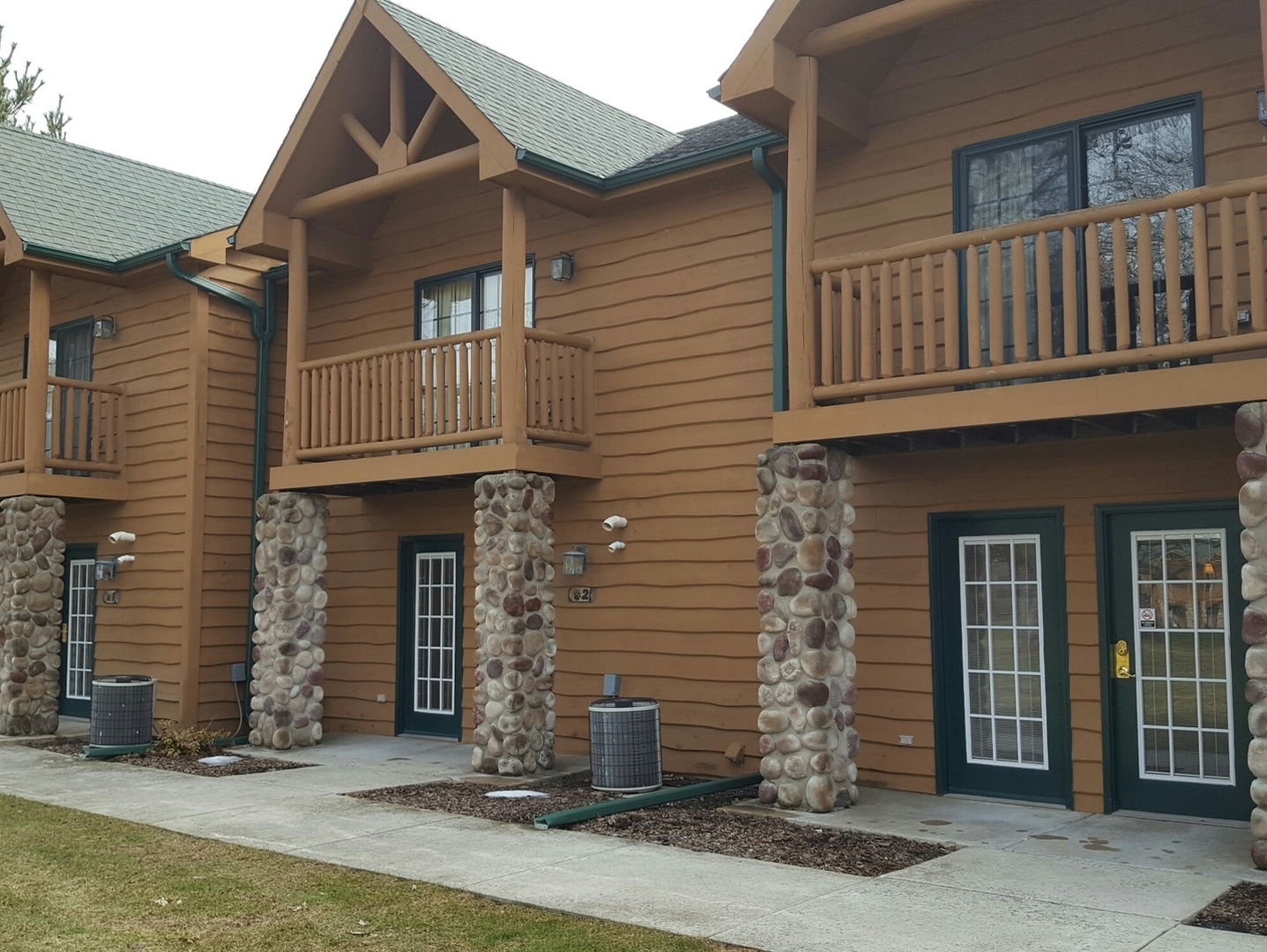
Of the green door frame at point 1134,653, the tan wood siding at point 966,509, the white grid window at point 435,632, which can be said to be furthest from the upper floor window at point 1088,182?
the white grid window at point 435,632

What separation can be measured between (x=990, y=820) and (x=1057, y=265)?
4.00 metres

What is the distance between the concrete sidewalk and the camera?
5422 millimetres

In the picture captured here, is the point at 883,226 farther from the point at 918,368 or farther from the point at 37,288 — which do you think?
the point at 37,288

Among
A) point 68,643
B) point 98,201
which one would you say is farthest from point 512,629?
point 98,201

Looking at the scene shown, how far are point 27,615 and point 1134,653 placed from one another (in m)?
11.6

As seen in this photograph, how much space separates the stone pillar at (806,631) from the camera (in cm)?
824

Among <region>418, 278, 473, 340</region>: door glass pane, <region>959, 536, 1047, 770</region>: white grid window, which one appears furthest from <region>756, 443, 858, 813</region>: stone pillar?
<region>418, 278, 473, 340</region>: door glass pane

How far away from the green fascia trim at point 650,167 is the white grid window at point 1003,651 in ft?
12.0

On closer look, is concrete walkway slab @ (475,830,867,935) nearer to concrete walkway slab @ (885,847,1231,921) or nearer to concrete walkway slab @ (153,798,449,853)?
concrete walkway slab @ (885,847,1231,921)

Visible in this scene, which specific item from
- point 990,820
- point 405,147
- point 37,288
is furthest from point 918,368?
point 37,288

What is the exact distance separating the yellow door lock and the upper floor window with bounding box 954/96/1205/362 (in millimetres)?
2106

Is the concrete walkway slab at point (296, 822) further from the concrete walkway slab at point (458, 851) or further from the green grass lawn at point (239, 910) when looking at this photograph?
the green grass lawn at point (239, 910)

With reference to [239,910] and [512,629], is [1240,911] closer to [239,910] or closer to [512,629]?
[239,910]

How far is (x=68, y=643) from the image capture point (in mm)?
15453
